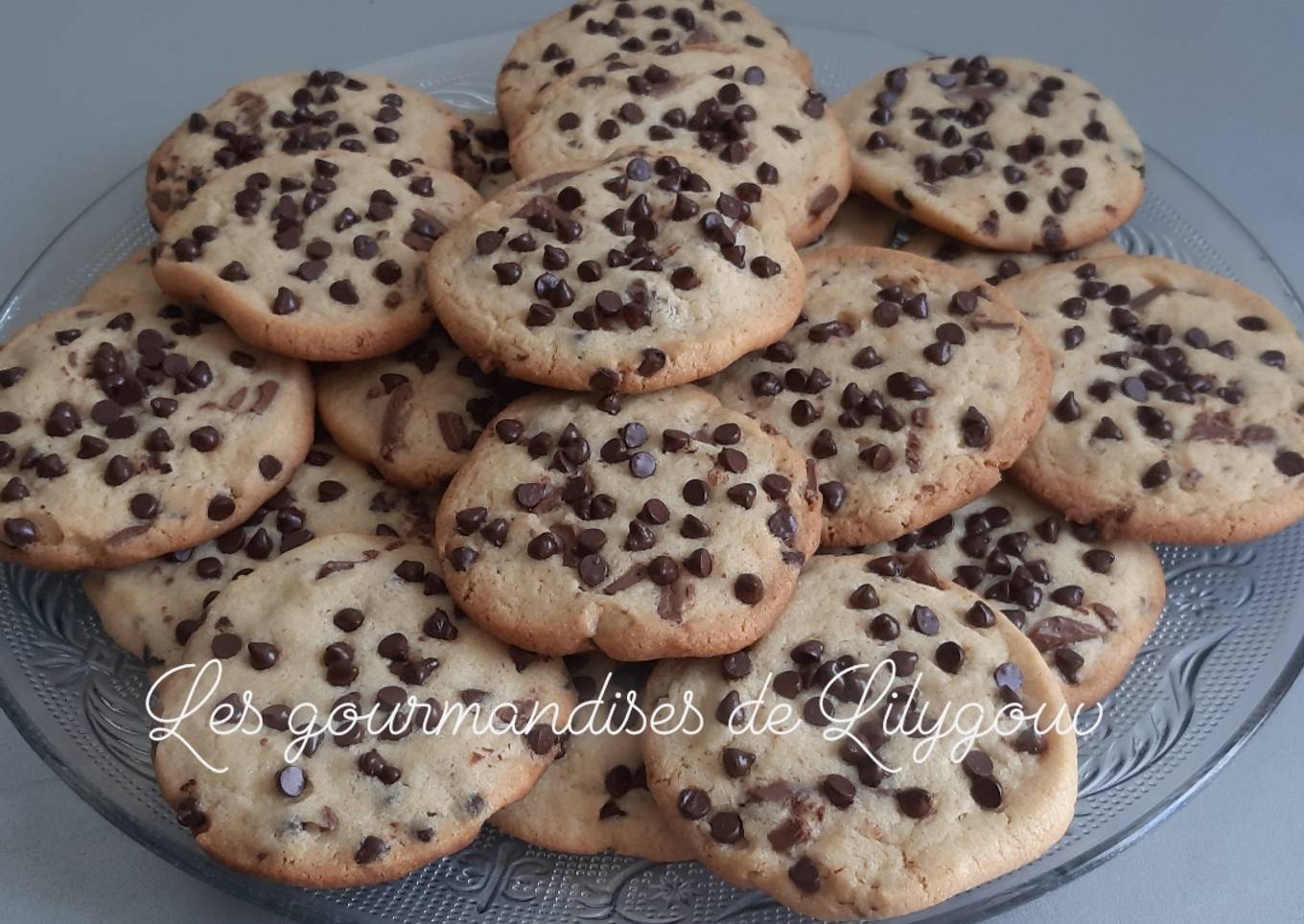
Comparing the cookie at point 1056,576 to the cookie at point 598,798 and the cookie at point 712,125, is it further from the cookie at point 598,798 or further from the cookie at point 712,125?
the cookie at point 712,125

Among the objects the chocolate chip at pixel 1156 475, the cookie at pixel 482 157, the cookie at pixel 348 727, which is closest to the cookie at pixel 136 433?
the cookie at pixel 348 727

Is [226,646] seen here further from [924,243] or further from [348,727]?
[924,243]

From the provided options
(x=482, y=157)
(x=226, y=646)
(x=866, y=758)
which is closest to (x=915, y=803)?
(x=866, y=758)

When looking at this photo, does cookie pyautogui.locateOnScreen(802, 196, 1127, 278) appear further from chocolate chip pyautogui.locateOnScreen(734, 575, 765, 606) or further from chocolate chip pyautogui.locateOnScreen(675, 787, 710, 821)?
chocolate chip pyautogui.locateOnScreen(675, 787, 710, 821)

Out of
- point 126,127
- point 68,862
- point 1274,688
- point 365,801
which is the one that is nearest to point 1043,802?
point 1274,688

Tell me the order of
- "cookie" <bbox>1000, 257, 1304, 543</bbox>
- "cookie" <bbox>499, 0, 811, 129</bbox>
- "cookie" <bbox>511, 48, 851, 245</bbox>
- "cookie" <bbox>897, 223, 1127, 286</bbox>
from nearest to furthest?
"cookie" <bbox>1000, 257, 1304, 543</bbox>, "cookie" <bbox>511, 48, 851, 245</bbox>, "cookie" <bbox>897, 223, 1127, 286</bbox>, "cookie" <bbox>499, 0, 811, 129</bbox>

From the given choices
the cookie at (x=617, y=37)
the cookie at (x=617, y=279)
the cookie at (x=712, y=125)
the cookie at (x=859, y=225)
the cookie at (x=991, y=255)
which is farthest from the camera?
the cookie at (x=617, y=37)

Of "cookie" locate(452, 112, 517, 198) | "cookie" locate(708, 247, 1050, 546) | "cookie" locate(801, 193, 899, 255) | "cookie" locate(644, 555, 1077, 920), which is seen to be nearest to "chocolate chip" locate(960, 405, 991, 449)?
"cookie" locate(708, 247, 1050, 546)
